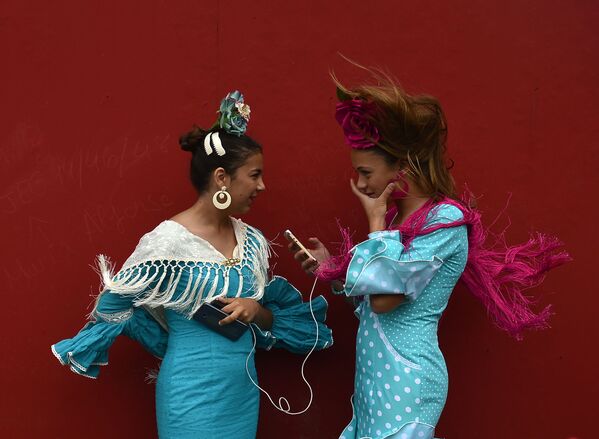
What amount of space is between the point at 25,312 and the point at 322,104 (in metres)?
1.66

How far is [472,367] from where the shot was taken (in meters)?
3.16

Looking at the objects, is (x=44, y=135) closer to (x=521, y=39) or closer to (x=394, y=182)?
(x=394, y=182)

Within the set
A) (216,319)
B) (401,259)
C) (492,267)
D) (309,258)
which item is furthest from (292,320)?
(492,267)

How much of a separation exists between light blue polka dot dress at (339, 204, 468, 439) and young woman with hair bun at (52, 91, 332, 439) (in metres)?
0.49

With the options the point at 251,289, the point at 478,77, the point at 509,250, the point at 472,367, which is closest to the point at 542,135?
the point at 478,77

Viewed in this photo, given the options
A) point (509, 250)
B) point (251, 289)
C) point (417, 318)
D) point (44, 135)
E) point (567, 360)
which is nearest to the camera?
point (417, 318)

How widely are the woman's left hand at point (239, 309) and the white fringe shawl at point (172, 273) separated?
0.14 feet

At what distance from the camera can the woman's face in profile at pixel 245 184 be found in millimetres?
2580

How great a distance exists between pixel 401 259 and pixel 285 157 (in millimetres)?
1004

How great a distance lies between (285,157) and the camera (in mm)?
3086

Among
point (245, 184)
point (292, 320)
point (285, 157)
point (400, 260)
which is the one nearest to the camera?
point (400, 260)

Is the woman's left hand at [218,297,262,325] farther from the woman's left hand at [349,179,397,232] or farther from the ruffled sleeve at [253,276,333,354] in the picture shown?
the woman's left hand at [349,179,397,232]

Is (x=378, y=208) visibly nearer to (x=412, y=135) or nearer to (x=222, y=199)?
(x=412, y=135)

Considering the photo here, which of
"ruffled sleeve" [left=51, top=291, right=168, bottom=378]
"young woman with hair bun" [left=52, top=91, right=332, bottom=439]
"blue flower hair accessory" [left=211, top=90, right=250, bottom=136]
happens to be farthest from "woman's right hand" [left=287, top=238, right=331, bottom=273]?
"ruffled sleeve" [left=51, top=291, right=168, bottom=378]
